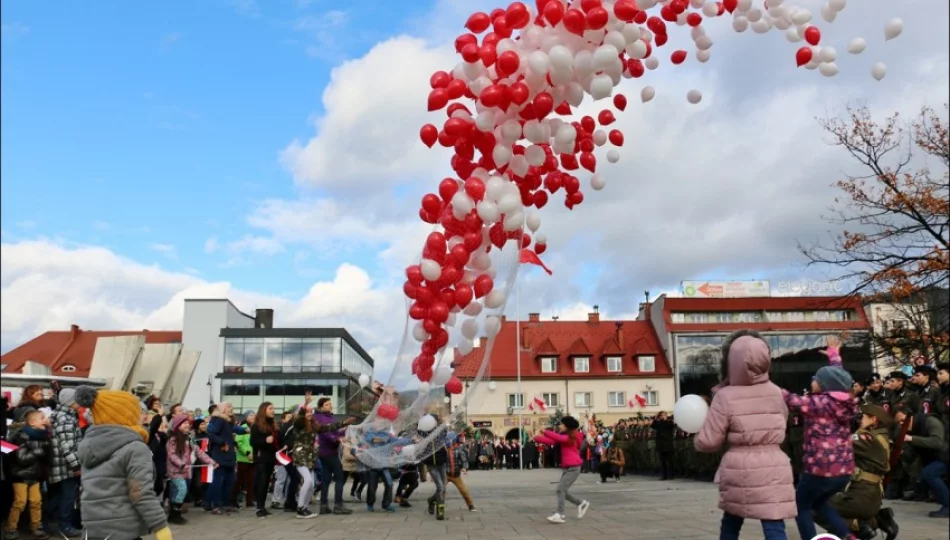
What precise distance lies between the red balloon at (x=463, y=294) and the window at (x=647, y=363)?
54.0 metres

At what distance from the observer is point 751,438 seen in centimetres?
543

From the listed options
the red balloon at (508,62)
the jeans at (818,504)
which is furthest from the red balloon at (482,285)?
the jeans at (818,504)

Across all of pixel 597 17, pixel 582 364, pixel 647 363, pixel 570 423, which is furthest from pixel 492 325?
pixel 647 363

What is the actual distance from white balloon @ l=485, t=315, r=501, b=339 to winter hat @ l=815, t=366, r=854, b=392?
104 inches

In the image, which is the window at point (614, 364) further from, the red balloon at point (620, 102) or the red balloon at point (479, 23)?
the red balloon at point (479, 23)

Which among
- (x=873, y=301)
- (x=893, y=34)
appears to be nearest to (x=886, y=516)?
(x=893, y=34)

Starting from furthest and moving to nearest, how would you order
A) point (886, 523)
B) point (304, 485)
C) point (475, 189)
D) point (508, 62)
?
point (304, 485), point (886, 523), point (475, 189), point (508, 62)

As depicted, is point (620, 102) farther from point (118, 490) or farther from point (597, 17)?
point (118, 490)

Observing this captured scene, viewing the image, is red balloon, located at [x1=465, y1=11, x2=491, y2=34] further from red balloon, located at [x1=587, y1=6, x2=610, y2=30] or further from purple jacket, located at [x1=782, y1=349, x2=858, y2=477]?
purple jacket, located at [x1=782, y1=349, x2=858, y2=477]

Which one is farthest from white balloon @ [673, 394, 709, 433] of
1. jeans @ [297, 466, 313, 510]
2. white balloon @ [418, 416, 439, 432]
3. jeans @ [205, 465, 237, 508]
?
jeans @ [205, 465, 237, 508]

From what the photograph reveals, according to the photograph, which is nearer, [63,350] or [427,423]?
[427,423]

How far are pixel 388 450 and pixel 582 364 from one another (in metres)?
52.0

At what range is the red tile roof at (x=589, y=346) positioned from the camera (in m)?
58.2

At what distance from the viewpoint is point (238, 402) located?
195 feet
